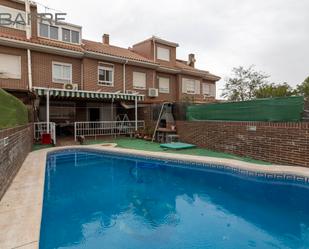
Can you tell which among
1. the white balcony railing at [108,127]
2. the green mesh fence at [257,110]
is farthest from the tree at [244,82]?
the green mesh fence at [257,110]

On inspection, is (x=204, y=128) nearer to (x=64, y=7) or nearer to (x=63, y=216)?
(x=63, y=216)

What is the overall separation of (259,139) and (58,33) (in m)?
18.9

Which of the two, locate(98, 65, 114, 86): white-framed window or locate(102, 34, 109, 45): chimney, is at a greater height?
locate(102, 34, 109, 45): chimney

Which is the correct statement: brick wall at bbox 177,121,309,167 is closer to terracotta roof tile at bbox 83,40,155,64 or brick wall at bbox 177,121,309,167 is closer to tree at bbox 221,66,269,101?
terracotta roof tile at bbox 83,40,155,64

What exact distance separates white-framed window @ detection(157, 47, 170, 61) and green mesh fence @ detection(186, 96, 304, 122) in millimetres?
13372

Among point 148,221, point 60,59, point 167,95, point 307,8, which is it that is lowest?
point 148,221

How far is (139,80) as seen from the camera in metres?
25.3

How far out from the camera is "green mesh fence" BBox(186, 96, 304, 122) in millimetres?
10953

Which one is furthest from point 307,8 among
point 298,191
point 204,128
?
point 298,191

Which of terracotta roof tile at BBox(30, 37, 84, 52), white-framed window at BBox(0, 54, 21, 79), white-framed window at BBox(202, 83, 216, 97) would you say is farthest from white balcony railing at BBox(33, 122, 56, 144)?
white-framed window at BBox(202, 83, 216, 97)

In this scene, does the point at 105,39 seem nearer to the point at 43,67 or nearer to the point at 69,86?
the point at 43,67

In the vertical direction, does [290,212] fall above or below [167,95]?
A: below

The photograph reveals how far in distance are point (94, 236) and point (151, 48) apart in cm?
2496

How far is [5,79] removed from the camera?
17.9 m
